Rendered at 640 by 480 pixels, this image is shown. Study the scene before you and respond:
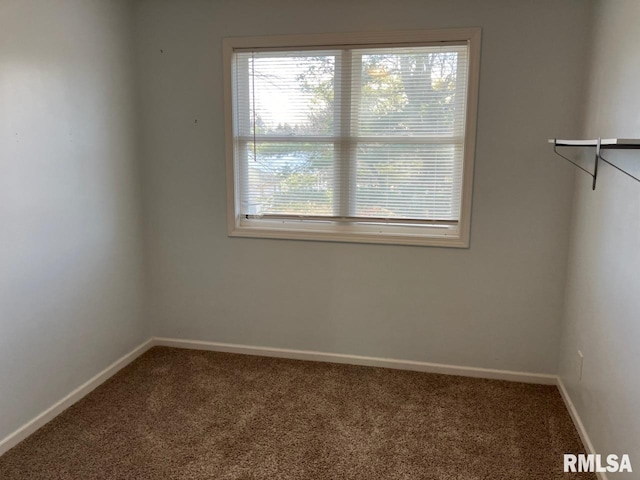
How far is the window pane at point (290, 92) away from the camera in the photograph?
9.48 ft

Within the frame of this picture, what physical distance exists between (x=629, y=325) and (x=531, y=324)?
1061 mm

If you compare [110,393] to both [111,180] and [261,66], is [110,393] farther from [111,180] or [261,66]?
[261,66]

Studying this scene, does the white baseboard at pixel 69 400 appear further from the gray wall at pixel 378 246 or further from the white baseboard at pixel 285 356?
the gray wall at pixel 378 246

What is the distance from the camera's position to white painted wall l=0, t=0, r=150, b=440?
2158 mm

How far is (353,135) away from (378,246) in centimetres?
72

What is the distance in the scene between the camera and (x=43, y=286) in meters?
2.37

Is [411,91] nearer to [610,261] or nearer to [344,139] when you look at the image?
[344,139]

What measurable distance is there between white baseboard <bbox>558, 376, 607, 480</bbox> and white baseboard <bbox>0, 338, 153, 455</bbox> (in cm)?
267

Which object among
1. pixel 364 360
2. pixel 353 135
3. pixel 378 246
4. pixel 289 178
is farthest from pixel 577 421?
pixel 289 178

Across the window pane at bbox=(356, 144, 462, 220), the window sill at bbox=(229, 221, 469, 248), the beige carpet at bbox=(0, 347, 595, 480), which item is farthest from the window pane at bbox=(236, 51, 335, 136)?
the beige carpet at bbox=(0, 347, 595, 480)

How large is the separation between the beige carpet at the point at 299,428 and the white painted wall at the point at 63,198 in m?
0.31

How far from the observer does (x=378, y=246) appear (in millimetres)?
2967

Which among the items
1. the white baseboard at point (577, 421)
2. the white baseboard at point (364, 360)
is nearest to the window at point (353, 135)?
the white baseboard at point (364, 360)

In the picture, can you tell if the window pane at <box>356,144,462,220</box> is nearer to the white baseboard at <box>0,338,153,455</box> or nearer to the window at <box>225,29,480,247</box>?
the window at <box>225,29,480,247</box>
